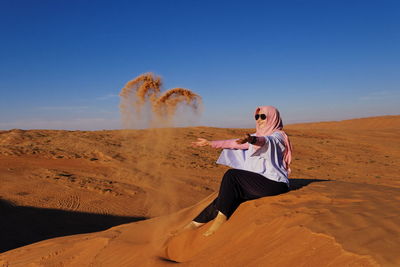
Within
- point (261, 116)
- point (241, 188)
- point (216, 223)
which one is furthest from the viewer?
point (261, 116)

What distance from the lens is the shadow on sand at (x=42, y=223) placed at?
671cm

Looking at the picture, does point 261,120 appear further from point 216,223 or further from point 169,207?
point 169,207

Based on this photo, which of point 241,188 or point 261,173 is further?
point 241,188

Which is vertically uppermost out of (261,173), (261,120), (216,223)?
Result: (261,120)

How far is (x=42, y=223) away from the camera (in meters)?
7.27

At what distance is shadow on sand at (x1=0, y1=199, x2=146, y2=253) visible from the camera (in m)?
6.71

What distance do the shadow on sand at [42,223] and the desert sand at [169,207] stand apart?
0.02 meters

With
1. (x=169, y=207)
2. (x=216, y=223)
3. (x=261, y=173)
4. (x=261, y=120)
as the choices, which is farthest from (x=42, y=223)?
(x=261, y=120)

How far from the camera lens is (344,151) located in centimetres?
1767

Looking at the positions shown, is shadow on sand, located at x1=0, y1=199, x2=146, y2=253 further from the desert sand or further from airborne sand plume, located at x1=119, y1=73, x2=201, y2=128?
airborne sand plume, located at x1=119, y1=73, x2=201, y2=128

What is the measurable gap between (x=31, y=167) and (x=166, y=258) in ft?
29.4

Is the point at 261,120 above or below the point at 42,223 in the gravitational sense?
above

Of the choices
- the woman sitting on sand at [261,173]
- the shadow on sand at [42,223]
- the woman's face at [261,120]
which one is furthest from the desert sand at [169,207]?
the woman's face at [261,120]

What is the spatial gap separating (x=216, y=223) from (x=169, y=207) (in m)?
5.06
